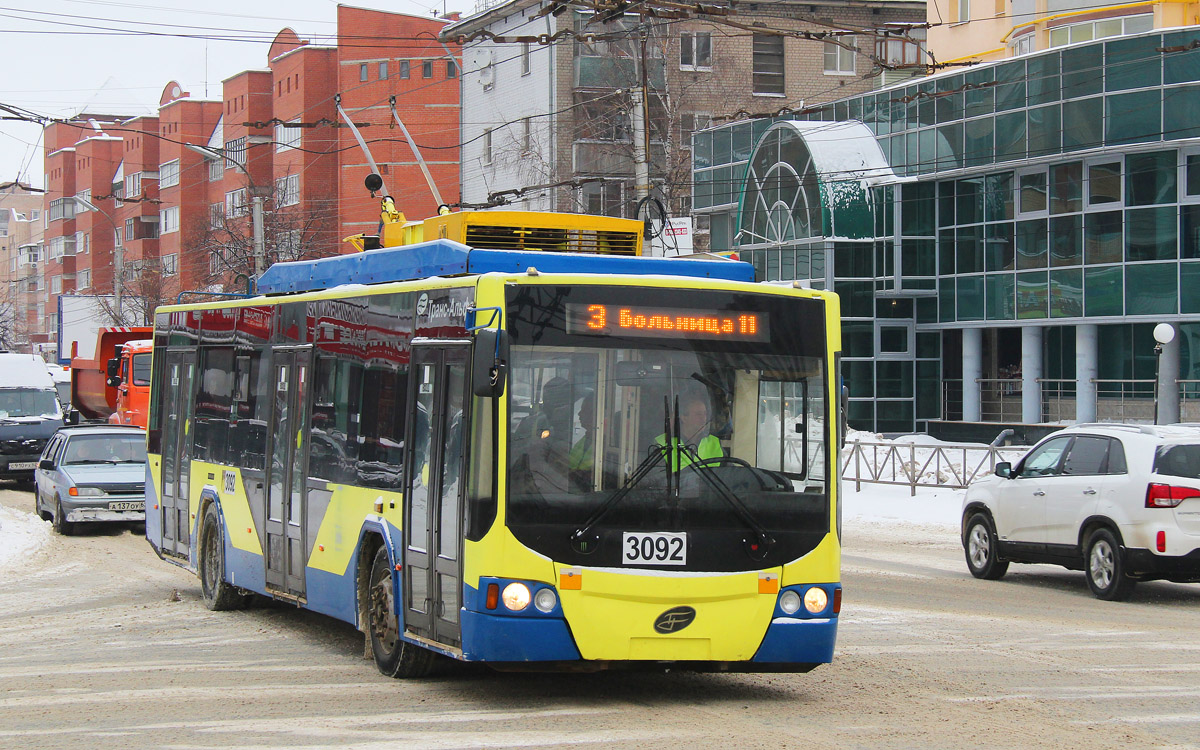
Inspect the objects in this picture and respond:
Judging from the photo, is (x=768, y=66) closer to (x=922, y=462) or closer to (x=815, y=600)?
(x=922, y=462)

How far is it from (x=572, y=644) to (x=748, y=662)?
1.13 m

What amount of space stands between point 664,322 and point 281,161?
74.2m

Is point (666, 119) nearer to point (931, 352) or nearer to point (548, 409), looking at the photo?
→ point (931, 352)

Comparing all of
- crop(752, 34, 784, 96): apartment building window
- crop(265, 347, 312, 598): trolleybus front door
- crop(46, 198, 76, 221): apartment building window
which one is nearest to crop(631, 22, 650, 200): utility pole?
crop(265, 347, 312, 598): trolleybus front door

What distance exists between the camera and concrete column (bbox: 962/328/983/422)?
44.1m

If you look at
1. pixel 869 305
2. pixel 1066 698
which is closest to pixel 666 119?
pixel 869 305

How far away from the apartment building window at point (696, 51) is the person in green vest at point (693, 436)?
47681 mm

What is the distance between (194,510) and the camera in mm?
14828

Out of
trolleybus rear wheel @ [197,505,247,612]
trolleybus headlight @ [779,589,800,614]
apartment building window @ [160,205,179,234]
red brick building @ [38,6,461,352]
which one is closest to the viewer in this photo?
trolleybus headlight @ [779,589,800,614]

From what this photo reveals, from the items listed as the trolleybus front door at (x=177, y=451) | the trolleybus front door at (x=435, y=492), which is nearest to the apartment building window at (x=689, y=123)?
the trolleybus front door at (x=177, y=451)

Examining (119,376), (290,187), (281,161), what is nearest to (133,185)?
(281,161)

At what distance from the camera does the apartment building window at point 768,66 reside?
58.8m

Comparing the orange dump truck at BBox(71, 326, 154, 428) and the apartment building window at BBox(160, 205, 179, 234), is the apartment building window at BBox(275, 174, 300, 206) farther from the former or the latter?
the orange dump truck at BBox(71, 326, 154, 428)

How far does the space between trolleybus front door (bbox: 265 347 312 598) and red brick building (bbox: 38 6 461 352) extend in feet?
128
